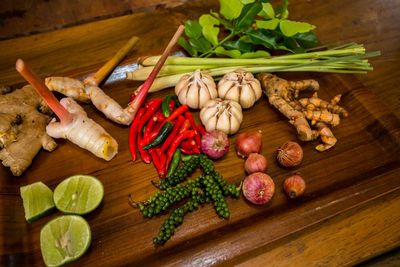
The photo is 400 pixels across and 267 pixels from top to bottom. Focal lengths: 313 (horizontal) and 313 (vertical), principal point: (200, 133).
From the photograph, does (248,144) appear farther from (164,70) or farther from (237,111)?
(164,70)

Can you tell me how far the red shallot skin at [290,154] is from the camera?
6.84 feet

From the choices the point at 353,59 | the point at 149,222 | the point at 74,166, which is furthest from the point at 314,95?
the point at 74,166

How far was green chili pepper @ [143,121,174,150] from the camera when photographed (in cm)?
220

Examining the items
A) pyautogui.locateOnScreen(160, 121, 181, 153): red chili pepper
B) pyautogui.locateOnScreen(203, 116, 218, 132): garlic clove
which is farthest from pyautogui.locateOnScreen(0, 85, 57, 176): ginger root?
pyautogui.locateOnScreen(203, 116, 218, 132): garlic clove

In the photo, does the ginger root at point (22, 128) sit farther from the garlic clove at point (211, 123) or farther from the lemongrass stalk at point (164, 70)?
the garlic clove at point (211, 123)

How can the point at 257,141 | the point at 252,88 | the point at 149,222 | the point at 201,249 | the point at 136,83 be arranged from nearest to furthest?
the point at 201,249
the point at 149,222
the point at 257,141
the point at 252,88
the point at 136,83

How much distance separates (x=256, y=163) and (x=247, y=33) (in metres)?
1.16

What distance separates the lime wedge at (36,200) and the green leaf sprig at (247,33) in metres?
1.58

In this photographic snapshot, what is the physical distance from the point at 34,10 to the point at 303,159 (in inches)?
132

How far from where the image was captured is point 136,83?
105 inches

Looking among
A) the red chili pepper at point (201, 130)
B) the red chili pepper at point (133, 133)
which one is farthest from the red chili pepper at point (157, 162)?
the red chili pepper at point (201, 130)

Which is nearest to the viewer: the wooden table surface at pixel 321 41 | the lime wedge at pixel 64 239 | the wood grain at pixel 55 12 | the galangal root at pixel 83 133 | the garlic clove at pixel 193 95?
the lime wedge at pixel 64 239

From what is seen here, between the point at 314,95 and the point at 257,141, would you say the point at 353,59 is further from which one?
the point at 257,141

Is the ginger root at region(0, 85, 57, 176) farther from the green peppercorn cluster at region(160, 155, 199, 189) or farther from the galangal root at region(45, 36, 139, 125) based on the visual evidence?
the green peppercorn cluster at region(160, 155, 199, 189)
